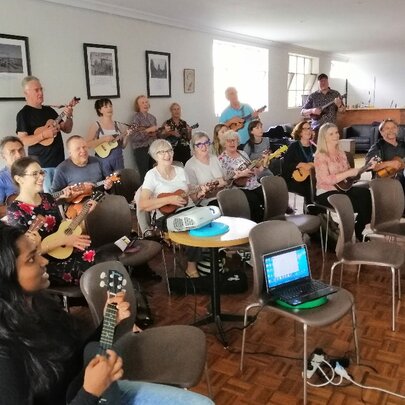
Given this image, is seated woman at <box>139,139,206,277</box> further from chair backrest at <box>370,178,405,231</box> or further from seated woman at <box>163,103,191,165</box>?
seated woman at <box>163,103,191,165</box>

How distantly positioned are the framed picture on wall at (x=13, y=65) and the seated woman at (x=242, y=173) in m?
2.12

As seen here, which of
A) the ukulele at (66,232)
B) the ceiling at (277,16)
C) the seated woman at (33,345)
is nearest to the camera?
the seated woman at (33,345)

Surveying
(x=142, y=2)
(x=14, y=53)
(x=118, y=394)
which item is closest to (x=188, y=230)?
(x=118, y=394)

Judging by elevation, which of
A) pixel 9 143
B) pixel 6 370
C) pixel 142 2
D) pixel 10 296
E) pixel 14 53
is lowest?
pixel 6 370

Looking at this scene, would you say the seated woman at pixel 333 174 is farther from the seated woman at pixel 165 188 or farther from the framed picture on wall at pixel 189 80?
the framed picture on wall at pixel 189 80

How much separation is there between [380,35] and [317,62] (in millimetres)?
2863

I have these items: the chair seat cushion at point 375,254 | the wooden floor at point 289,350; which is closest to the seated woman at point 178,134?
the wooden floor at point 289,350

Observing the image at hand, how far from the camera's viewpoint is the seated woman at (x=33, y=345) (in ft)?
3.66

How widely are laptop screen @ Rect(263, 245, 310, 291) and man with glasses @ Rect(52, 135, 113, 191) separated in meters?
1.72

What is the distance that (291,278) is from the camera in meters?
2.38

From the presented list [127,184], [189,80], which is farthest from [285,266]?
[189,80]

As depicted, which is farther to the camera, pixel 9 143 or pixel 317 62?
pixel 317 62

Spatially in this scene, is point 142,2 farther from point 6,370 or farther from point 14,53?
point 6,370

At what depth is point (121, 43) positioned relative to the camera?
5.60 m
